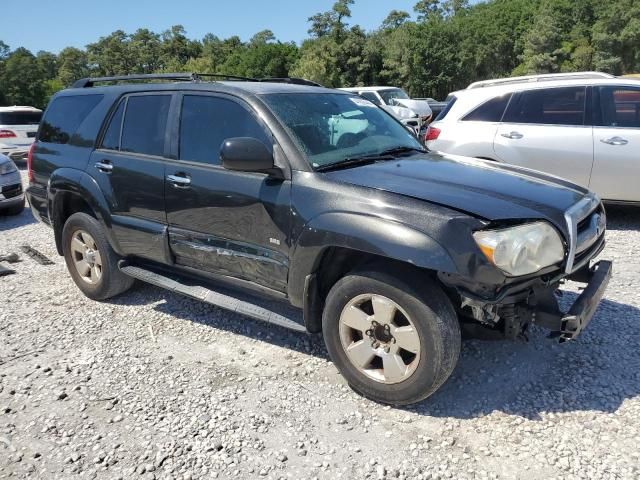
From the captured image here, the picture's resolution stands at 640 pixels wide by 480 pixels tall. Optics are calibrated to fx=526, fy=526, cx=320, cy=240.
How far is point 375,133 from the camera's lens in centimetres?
385

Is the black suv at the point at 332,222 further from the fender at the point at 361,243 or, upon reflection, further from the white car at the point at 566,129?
the white car at the point at 566,129

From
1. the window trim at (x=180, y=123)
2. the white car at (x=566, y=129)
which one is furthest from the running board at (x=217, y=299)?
the white car at (x=566, y=129)

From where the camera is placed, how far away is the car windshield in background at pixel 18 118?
1351 centimetres

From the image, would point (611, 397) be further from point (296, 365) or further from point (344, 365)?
point (296, 365)

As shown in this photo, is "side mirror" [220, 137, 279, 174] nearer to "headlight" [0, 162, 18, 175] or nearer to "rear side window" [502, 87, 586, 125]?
"rear side window" [502, 87, 586, 125]

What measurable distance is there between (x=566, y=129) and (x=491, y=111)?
0.91 metres

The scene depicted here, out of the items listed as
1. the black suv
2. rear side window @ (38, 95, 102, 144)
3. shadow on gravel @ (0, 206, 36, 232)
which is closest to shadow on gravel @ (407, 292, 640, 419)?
the black suv

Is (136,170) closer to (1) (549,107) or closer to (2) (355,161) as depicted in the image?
(2) (355,161)

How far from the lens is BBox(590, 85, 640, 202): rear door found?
596cm

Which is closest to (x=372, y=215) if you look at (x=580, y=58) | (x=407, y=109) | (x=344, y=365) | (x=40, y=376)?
(x=344, y=365)

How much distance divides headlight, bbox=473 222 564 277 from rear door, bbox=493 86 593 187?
3.91 metres

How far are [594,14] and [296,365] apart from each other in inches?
2901

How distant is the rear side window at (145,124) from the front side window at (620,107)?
496 cm

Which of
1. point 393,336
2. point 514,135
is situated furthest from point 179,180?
point 514,135
